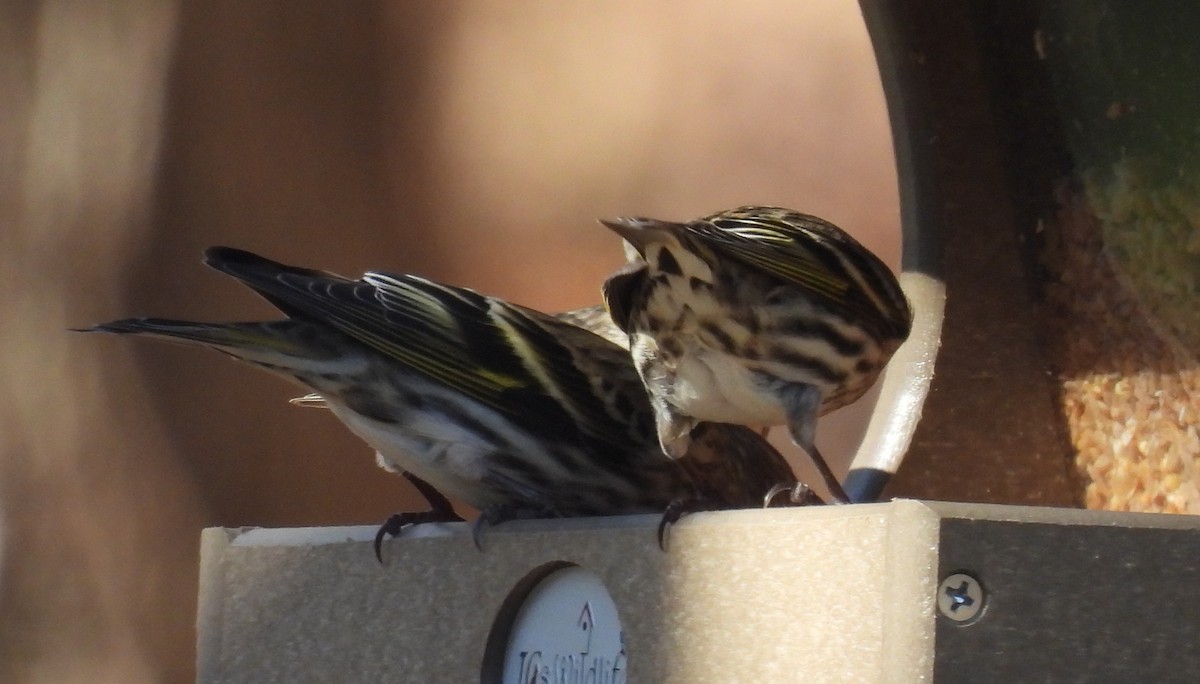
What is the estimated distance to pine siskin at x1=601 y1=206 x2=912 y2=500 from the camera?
122cm

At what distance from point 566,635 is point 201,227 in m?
1.53

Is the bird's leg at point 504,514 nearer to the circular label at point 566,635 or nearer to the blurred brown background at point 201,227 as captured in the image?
the circular label at point 566,635

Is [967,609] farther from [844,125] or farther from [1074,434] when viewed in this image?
[844,125]

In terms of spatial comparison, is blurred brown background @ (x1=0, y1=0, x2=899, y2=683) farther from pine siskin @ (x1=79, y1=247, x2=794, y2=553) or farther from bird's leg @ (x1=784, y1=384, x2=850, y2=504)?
bird's leg @ (x1=784, y1=384, x2=850, y2=504)

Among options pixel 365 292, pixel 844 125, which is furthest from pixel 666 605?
pixel 844 125

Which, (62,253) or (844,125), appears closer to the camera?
(844,125)

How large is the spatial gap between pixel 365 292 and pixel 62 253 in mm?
1219

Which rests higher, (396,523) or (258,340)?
(258,340)

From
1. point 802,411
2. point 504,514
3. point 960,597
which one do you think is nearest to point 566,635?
point 504,514

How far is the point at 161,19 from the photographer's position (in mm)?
2543

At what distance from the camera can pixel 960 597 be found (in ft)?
2.66

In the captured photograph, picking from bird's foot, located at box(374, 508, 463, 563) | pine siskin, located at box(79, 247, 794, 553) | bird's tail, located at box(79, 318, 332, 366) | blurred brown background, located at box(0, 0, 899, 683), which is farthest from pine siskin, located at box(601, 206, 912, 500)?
blurred brown background, located at box(0, 0, 899, 683)

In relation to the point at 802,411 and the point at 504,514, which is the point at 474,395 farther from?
the point at 802,411

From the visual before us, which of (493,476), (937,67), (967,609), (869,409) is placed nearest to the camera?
(967,609)
